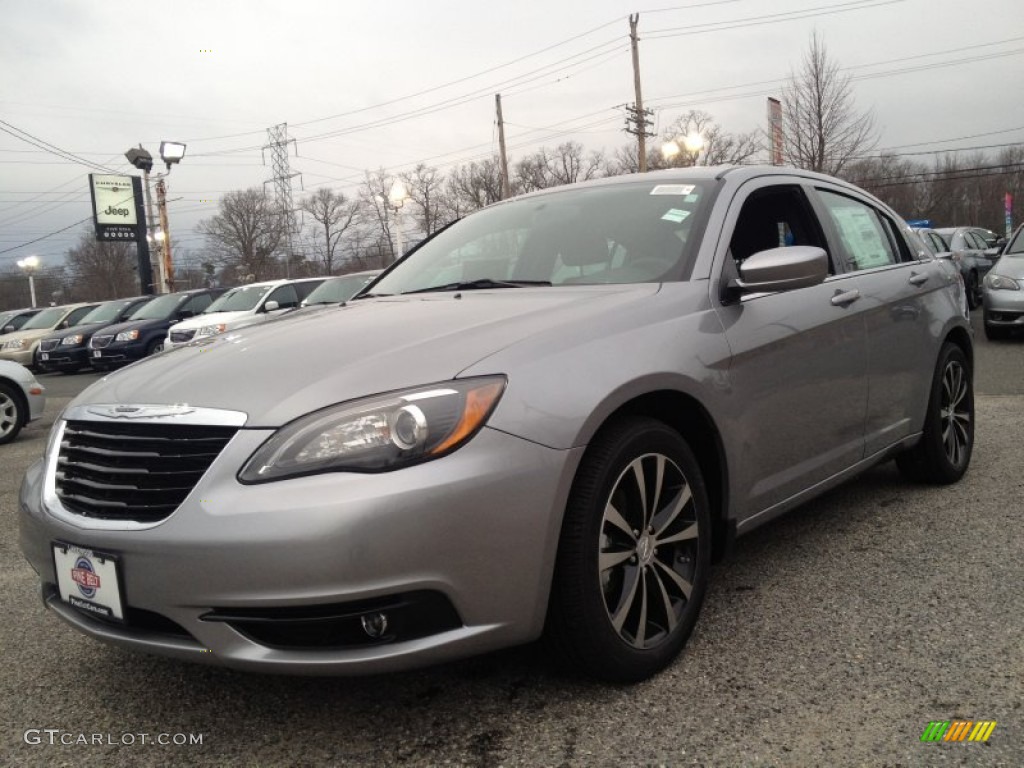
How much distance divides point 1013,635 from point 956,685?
0.43 meters

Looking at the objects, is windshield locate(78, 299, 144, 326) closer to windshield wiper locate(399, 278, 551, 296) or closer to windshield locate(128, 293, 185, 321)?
windshield locate(128, 293, 185, 321)

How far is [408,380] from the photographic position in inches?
80.7

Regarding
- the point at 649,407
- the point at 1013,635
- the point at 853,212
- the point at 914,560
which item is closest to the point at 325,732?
the point at 649,407

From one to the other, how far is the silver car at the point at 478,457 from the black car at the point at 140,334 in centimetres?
1538

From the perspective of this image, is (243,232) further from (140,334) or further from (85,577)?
(85,577)

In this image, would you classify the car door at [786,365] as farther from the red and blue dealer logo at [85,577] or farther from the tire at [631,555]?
the red and blue dealer logo at [85,577]

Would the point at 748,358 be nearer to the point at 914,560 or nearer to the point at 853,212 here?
the point at 914,560

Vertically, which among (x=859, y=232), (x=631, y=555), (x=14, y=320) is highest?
(x=14, y=320)

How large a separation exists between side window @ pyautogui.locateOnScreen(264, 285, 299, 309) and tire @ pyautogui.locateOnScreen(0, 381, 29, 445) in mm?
6418

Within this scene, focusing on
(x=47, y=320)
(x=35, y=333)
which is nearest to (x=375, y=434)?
(x=35, y=333)

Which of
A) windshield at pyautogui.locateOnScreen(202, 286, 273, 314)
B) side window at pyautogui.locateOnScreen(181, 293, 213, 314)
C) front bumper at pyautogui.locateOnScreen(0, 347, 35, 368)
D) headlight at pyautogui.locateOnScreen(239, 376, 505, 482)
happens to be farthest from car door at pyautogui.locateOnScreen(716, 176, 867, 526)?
front bumper at pyautogui.locateOnScreen(0, 347, 35, 368)

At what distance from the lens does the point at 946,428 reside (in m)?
4.18

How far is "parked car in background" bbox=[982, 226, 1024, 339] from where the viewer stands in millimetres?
10352

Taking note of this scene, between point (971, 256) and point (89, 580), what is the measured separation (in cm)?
1615
